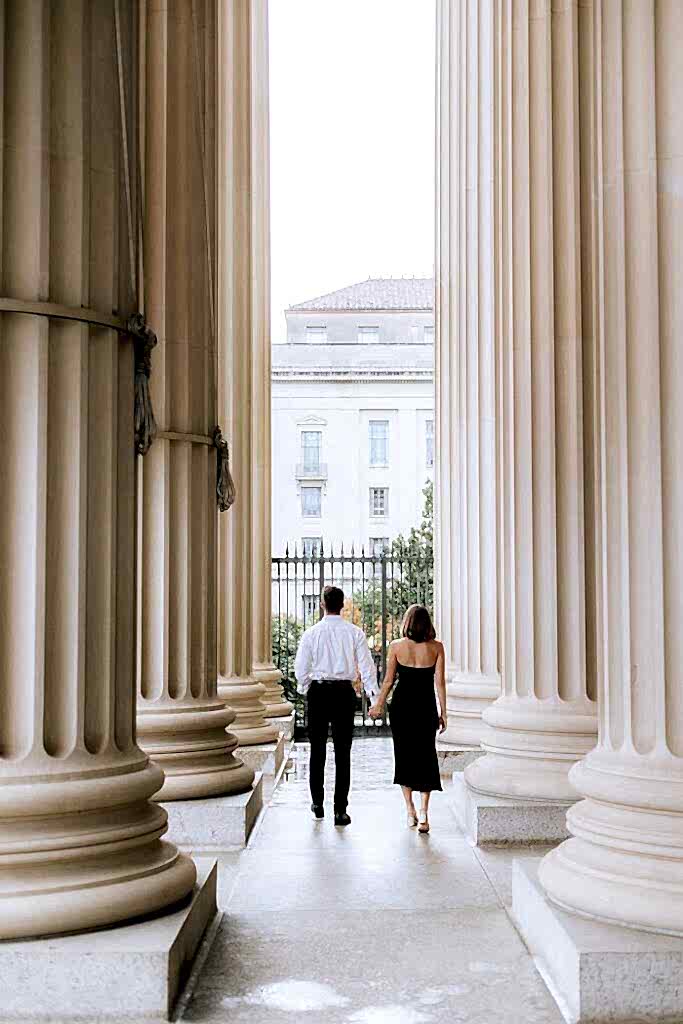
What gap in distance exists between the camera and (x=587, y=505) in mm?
22312

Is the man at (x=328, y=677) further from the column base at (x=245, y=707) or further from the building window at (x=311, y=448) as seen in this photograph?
the building window at (x=311, y=448)

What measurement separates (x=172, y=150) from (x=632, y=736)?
12315 millimetres

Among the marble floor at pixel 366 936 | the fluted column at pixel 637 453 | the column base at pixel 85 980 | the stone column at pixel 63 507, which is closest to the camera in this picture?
the column base at pixel 85 980

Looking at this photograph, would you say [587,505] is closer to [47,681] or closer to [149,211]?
[149,211]

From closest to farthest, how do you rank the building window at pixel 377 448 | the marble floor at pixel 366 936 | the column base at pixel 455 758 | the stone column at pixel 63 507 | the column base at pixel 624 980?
the column base at pixel 624 980 < the stone column at pixel 63 507 < the marble floor at pixel 366 936 < the column base at pixel 455 758 < the building window at pixel 377 448

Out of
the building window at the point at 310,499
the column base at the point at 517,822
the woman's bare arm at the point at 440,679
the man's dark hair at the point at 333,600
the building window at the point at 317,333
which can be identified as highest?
the building window at the point at 317,333

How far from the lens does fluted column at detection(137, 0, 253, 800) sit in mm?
20438

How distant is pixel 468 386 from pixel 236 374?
6382mm

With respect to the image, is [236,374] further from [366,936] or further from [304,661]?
[366,936]

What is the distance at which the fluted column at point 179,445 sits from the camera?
67.1 ft

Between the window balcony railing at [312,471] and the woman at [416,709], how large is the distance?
11144 centimetres

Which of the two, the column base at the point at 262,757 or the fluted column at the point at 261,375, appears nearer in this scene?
the column base at the point at 262,757

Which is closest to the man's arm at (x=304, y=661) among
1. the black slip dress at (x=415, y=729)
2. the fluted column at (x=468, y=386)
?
the black slip dress at (x=415, y=729)

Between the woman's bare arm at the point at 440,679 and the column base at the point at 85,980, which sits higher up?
the woman's bare arm at the point at 440,679
